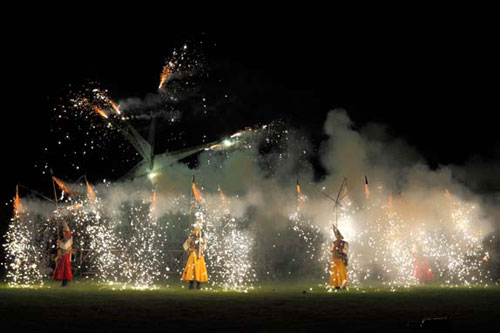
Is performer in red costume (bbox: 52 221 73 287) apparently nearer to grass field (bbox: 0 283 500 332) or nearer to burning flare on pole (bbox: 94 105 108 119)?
grass field (bbox: 0 283 500 332)

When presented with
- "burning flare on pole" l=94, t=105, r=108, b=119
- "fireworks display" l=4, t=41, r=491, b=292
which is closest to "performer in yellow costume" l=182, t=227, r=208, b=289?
"fireworks display" l=4, t=41, r=491, b=292

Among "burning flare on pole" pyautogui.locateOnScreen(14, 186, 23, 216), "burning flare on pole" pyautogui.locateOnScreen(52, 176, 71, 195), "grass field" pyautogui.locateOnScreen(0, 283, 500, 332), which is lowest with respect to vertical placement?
"grass field" pyautogui.locateOnScreen(0, 283, 500, 332)

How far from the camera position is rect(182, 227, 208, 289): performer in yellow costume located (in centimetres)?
1264

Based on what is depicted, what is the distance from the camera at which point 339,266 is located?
13016 millimetres

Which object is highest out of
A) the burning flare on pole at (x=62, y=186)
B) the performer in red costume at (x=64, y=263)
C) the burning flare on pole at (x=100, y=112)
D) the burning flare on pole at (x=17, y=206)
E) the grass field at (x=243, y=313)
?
the burning flare on pole at (x=100, y=112)

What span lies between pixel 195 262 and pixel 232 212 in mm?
6316

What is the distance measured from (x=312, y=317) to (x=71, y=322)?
2.91 metres

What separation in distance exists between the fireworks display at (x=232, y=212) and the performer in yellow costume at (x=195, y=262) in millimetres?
2599

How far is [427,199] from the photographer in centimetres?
1956

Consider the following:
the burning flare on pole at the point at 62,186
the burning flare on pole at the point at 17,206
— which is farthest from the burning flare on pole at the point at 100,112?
the burning flare on pole at the point at 17,206

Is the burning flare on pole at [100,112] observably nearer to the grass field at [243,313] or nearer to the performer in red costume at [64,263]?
the performer in red costume at [64,263]

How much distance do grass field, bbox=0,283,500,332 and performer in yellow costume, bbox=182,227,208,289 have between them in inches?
134

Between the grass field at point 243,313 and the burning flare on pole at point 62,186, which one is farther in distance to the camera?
the burning flare on pole at point 62,186

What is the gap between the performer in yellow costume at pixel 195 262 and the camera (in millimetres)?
12641
